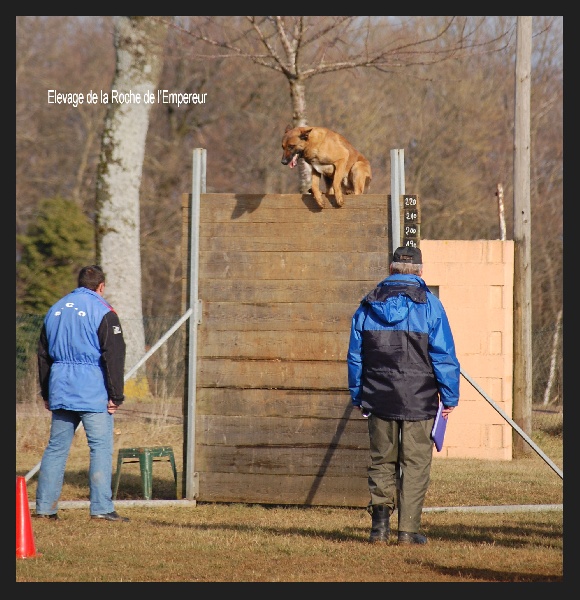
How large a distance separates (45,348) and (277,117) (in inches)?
831

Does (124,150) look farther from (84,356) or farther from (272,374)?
(84,356)

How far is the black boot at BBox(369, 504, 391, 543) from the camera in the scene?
712 cm

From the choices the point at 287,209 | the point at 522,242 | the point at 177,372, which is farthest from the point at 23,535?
the point at 177,372

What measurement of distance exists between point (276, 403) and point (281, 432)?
10.1 inches

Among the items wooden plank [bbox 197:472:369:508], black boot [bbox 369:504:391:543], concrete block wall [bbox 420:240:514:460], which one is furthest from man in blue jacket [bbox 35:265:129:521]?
concrete block wall [bbox 420:240:514:460]

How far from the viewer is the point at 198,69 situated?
29875 mm


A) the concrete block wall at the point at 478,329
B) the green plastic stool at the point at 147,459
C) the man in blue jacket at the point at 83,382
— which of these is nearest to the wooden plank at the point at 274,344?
the green plastic stool at the point at 147,459

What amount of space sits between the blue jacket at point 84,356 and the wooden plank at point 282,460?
1.44 meters

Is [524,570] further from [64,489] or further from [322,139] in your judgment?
[64,489]

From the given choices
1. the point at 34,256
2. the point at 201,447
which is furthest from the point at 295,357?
the point at 34,256

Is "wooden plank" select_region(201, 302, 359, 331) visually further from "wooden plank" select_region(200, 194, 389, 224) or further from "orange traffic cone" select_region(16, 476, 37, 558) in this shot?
"orange traffic cone" select_region(16, 476, 37, 558)

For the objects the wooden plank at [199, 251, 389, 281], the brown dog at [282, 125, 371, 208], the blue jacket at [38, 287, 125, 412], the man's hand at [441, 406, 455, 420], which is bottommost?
the man's hand at [441, 406, 455, 420]

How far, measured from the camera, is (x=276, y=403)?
912 centimetres

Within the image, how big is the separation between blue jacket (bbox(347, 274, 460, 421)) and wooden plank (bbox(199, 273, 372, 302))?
6.38ft
